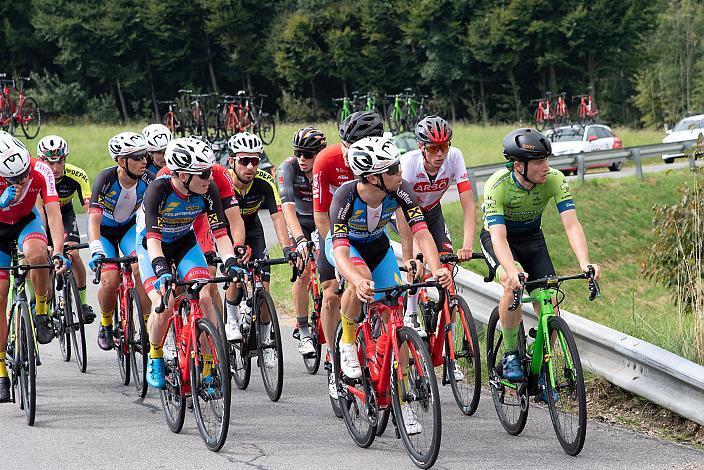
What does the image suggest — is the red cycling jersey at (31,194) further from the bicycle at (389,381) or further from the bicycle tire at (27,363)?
the bicycle at (389,381)

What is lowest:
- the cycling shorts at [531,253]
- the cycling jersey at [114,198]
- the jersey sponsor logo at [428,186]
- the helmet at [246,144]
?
the cycling shorts at [531,253]

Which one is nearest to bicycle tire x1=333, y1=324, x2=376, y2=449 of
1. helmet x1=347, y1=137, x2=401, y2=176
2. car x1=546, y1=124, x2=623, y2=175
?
helmet x1=347, y1=137, x2=401, y2=176

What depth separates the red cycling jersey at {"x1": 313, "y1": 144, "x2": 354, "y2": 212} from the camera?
344 inches

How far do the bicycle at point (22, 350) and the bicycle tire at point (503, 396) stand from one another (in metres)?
3.23

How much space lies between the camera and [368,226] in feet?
25.1

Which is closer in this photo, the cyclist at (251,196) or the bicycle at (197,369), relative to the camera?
the bicycle at (197,369)

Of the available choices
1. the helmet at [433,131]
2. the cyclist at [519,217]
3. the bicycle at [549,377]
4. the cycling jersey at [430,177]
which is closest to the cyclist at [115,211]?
the cycling jersey at [430,177]

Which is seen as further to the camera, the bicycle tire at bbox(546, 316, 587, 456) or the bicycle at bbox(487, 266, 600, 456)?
the bicycle at bbox(487, 266, 600, 456)

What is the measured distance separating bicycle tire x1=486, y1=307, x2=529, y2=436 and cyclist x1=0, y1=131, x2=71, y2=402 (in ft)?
10.9

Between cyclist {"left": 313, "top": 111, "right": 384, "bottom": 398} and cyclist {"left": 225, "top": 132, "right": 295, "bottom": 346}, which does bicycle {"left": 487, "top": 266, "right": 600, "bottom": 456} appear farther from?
cyclist {"left": 225, "top": 132, "right": 295, "bottom": 346}

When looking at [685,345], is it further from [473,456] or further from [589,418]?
[473,456]

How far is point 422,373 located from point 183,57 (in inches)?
2722

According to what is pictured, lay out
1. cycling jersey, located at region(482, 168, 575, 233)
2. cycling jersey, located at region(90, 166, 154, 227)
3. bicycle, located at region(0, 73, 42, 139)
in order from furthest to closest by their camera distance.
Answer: bicycle, located at region(0, 73, 42, 139) < cycling jersey, located at region(90, 166, 154, 227) < cycling jersey, located at region(482, 168, 575, 233)

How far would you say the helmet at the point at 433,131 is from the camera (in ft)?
29.1
